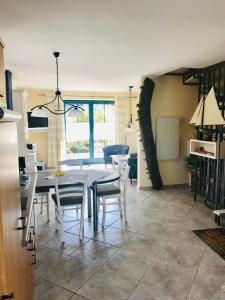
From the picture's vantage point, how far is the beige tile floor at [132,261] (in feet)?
6.91

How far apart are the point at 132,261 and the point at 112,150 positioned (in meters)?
4.90

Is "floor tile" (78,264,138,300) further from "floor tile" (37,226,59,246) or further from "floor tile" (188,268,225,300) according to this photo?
"floor tile" (37,226,59,246)

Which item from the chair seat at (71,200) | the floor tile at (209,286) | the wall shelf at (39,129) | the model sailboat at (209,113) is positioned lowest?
the floor tile at (209,286)

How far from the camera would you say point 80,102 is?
25.0 feet

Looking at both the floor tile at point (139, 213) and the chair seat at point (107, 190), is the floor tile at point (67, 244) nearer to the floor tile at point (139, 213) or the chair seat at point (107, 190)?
the chair seat at point (107, 190)

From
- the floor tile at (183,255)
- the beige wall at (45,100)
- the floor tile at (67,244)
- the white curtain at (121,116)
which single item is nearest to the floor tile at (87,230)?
the floor tile at (67,244)

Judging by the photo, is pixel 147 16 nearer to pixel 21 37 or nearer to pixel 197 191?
pixel 21 37

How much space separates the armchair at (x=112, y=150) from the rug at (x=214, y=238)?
4.17m

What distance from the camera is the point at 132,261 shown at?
8.41 ft

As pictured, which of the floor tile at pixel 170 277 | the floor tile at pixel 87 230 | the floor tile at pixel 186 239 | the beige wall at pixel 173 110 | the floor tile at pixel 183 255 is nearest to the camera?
the floor tile at pixel 170 277

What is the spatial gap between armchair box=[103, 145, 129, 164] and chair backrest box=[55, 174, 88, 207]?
3950 mm

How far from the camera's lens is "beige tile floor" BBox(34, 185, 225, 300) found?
82.9 inches

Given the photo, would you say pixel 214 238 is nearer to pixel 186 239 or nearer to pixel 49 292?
pixel 186 239

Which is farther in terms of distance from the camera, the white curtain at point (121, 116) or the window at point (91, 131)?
the white curtain at point (121, 116)
